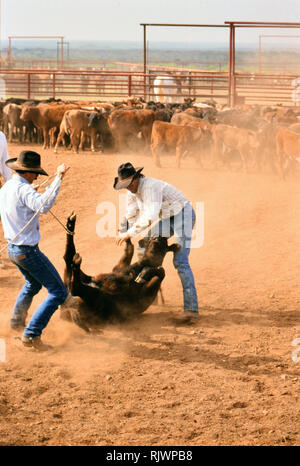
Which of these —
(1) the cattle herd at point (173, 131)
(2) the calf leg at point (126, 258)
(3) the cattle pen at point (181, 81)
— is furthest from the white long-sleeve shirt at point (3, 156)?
(3) the cattle pen at point (181, 81)

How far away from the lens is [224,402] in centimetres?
483

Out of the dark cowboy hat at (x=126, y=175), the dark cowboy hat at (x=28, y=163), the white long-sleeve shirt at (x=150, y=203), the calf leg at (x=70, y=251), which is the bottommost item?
the calf leg at (x=70, y=251)

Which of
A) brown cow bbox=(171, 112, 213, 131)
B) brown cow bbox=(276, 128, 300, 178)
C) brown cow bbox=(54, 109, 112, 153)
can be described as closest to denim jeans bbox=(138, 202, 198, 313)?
brown cow bbox=(276, 128, 300, 178)

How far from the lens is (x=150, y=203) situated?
247 inches

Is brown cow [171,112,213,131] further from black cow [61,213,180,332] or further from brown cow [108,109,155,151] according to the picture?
black cow [61,213,180,332]

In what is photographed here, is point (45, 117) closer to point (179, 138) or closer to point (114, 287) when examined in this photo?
point (179, 138)

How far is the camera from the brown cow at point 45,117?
17.7 m

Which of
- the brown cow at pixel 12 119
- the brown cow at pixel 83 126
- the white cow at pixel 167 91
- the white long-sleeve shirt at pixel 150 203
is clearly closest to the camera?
the white long-sleeve shirt at pixel 150 203

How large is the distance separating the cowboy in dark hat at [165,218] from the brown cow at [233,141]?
804 centimetres

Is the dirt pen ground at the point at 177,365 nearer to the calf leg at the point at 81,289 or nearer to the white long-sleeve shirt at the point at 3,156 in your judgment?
the calf leg at the point at 81,289

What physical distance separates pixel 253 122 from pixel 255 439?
13373mm

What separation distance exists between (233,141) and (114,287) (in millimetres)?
9160

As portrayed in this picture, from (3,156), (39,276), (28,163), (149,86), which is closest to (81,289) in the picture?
(39,276)

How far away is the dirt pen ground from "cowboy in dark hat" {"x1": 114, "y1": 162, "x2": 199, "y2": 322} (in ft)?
1.20
